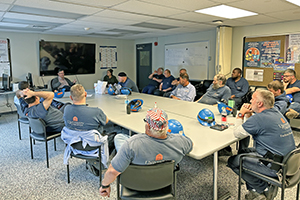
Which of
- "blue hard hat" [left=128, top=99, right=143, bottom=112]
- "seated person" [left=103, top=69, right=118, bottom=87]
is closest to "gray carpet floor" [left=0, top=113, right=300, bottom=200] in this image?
"blue hard hat" [left=128, top=99, right=143, bottom=112]

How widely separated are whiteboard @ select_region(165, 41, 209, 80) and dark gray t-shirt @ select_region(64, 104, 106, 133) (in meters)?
4.71

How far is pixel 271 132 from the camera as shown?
1.99 meters

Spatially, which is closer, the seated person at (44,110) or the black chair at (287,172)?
the black chair at (287,172)

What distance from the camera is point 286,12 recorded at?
3889 millimetres

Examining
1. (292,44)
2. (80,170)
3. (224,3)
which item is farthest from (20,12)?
(292,44)

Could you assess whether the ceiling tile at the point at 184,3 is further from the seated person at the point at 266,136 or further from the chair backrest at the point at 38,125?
the chair backrest at the point at 38,125

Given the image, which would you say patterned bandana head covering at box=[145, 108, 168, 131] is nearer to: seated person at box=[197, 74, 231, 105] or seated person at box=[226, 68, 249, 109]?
seated person at box=[197, 74, 231, 105]

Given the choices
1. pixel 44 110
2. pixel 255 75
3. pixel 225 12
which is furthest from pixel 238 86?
pixel 44 110

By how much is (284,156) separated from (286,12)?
3052 millimetres

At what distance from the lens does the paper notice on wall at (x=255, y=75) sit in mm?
5435

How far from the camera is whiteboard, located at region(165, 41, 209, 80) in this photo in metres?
6.59

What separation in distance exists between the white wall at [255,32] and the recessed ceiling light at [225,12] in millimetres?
1360

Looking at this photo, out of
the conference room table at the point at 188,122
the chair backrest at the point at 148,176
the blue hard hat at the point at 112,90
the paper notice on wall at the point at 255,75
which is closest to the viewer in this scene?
the chair backrest at the point at 148,176

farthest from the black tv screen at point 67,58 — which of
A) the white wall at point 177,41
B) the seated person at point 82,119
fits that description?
the seated person at point 82,119
